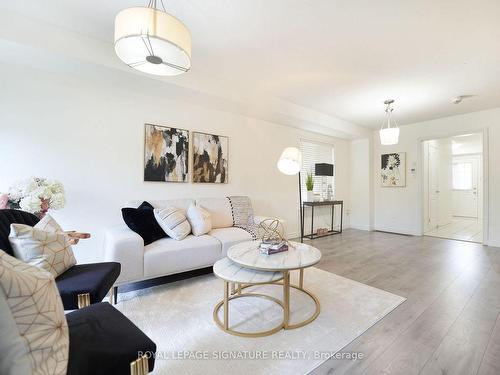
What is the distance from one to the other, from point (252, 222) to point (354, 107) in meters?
2.80

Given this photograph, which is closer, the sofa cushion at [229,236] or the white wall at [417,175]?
the sofa cushion at [229,236]

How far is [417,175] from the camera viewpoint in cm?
522

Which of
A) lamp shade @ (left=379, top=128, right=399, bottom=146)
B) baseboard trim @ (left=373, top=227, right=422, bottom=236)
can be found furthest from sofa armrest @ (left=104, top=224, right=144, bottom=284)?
baseboard trim @ (left=373, top=227, right=422, bottom=236)

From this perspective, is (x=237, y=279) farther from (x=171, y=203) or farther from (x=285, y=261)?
(x=171, y=203)

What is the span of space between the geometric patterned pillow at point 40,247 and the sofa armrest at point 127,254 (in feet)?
1.67

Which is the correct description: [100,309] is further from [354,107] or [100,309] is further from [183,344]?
[354,107]

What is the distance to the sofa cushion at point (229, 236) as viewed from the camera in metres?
2.83

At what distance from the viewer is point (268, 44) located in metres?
2.42

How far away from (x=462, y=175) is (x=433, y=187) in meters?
3.55

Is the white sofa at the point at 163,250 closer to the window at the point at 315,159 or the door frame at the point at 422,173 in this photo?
the window at the point at 315,159

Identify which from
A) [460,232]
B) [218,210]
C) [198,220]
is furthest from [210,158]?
[460,232]

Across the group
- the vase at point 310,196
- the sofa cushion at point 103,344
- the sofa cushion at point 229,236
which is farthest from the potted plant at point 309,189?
the sofa cushion at point 103,344

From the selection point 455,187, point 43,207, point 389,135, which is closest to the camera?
point 43,207

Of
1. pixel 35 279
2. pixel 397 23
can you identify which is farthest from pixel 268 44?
pixel 35 279
